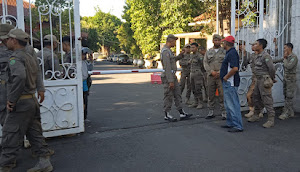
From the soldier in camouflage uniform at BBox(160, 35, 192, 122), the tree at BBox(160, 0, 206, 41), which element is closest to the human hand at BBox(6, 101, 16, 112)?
the soldier in camouflage uniform at BBox(160, 35, 192, 122)

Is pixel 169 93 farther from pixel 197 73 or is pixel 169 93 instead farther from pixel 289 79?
pixel 289 79

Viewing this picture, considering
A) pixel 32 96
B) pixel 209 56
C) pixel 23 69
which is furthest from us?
pixel 209 56

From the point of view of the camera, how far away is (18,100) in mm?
3650

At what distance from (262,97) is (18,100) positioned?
485 centimetres

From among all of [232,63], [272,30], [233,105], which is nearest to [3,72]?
[232,63]

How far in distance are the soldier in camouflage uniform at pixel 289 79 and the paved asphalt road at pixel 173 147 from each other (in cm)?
27

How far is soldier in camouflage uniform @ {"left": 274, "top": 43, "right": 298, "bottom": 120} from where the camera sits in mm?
6824

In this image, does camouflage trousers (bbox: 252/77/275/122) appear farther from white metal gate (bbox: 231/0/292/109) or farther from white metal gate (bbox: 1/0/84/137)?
white metal gate (bbox: 1/0/84/137)

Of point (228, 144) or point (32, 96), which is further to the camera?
point (228, 144)

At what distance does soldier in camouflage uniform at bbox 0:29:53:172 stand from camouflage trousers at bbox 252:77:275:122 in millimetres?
4562

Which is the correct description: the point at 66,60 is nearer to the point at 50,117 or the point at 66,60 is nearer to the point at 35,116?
the point at 50,117

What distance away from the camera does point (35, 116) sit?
395 centimetres

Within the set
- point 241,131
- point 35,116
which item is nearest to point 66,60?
point 35,116

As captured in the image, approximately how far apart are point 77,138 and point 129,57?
134 feet
